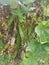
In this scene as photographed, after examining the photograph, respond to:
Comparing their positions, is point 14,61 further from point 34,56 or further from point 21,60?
point 34,56

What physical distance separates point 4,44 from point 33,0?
36 centimetres

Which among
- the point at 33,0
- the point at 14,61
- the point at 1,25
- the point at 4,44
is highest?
the point at 33,0

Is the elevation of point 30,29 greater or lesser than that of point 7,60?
greater

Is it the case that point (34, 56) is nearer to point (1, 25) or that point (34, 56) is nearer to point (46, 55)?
point (46, 55)

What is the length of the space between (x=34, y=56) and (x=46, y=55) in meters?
0.08

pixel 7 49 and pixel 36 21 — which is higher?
pixel 36 21

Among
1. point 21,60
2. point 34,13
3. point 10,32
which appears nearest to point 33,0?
point 34,13

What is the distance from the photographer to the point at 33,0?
1.87 metres

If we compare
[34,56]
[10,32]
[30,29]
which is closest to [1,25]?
[10,32]

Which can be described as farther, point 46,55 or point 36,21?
point 36,21

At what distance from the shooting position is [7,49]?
6.42 feet

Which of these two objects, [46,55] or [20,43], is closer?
[46,55]

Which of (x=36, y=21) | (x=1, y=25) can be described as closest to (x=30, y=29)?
(x=36, y=21)

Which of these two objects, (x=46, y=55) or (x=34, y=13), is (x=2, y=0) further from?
(x=46, y=55)
